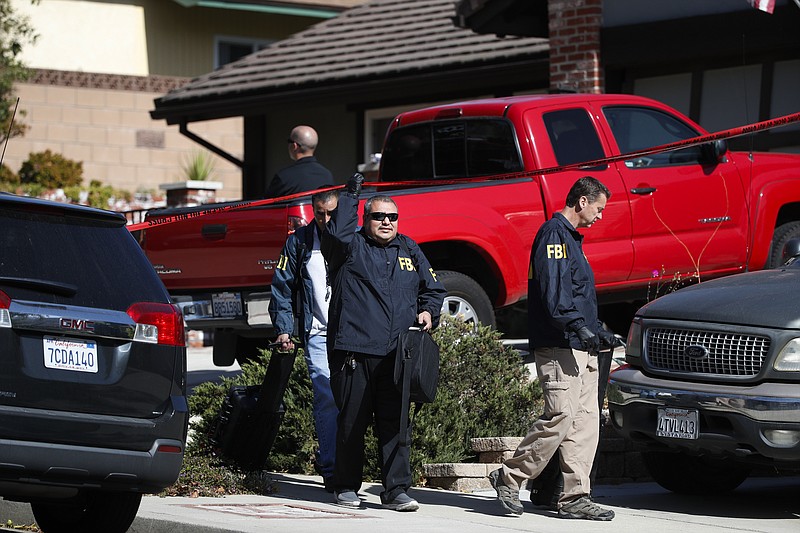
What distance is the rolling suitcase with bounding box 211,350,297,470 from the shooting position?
340 inches

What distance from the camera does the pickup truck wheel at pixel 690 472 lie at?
28.6ft

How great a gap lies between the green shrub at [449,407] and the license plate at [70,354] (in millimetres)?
2906

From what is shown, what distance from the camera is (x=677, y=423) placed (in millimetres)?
7816

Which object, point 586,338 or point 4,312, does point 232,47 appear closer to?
point 586,338

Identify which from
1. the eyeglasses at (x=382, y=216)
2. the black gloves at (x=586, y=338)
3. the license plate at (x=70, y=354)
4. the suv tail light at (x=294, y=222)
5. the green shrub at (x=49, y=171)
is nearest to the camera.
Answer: the license plate at (x=70, y=354)

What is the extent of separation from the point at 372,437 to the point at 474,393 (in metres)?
0.88

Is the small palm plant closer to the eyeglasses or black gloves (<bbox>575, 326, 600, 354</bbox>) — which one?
the eyeglasses

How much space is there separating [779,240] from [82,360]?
713 centimetres

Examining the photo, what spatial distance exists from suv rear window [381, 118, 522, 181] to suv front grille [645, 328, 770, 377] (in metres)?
3.12

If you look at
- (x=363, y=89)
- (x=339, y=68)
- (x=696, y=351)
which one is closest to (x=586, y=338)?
(x=696, y=351)

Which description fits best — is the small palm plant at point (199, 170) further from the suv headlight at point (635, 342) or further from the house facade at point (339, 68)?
the suv headlight at point (635, 342)

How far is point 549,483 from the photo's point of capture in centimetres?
807

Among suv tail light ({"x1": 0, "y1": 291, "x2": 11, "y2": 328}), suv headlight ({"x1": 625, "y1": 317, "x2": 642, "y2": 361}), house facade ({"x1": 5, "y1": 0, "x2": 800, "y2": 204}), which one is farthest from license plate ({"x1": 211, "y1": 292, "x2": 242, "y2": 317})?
house facade ({"x1": 5, "y1": 0, "x2": 800, "y2": 204})

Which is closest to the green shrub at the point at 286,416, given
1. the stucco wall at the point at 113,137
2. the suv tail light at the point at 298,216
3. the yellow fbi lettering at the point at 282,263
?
the suv tail light at the point at 298,216
